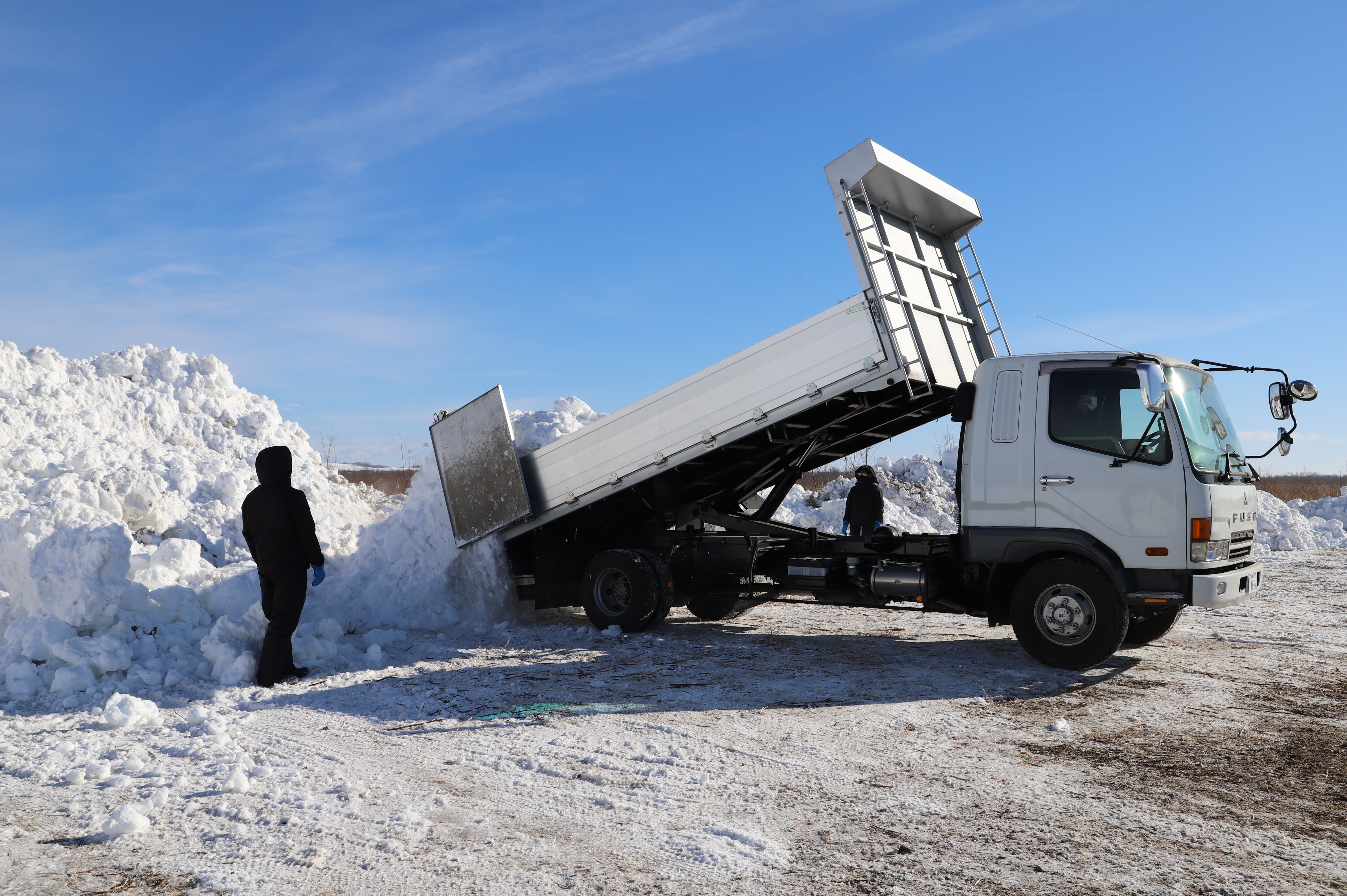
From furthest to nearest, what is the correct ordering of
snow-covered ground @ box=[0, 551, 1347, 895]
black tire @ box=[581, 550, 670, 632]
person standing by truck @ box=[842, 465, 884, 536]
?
person standing by truck @ box=[842, 465, 884, 536]
black tire @ box=[581, 550, 670, 632]
snow-covered ground @ box=[0, 551, 1347, 895]

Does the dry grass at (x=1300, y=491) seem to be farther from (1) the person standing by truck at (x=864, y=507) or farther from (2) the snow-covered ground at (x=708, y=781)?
(2) the snow-covered ground at (x=708, y=781)

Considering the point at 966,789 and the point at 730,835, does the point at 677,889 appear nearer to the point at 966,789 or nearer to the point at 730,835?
the point at 730,835

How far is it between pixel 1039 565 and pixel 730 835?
445cm

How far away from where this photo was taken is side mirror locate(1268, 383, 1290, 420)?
741cm

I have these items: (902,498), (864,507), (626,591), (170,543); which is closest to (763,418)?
(626,591)

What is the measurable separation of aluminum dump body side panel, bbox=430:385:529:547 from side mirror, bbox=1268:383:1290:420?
7052 mm

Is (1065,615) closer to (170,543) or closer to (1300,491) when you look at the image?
(170,543)

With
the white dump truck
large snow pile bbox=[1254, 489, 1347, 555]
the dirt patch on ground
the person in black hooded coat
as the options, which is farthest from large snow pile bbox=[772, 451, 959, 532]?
the person in black hooded coat

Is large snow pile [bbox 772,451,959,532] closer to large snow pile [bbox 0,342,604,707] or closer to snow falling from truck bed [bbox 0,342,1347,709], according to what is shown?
snow falling from truck bed [bbox 0,342,1347,709]

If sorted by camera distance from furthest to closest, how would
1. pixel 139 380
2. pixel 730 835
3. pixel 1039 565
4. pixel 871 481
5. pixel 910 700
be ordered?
pixel 139 380, pixel 871 481, pixel 1039 565, pixel 910 700, pixel 730 835

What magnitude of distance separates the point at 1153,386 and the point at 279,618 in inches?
286

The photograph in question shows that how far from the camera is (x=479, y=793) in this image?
4762 mm

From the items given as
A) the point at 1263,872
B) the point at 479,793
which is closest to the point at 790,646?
the point at 479,793

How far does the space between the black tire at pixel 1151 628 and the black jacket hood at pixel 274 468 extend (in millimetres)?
7679
